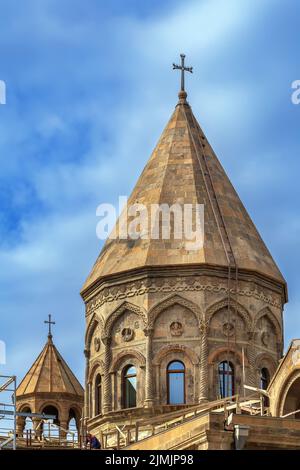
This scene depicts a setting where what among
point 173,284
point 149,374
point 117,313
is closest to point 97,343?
point 117,313

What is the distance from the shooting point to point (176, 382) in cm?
5503

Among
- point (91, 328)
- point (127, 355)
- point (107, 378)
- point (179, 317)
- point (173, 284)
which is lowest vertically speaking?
point (107, 378)

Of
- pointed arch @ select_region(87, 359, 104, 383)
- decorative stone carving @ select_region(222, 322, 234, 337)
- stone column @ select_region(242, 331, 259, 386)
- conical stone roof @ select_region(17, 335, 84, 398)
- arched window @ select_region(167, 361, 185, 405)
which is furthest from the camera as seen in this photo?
conical stone roof @ select_region(17, 335, 84, 398)

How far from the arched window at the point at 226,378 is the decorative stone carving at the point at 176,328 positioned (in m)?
1.80

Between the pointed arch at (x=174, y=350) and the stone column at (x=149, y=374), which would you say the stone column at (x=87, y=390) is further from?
the pointed arch at (x=174, y=350)

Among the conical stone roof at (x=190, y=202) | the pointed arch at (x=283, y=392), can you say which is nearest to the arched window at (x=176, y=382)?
the conical stone roof at (x=190, y=202)

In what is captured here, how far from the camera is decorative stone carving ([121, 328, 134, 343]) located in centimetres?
5606

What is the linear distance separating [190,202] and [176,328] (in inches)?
194

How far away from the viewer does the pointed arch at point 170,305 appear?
55.4 m

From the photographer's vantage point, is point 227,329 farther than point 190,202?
No

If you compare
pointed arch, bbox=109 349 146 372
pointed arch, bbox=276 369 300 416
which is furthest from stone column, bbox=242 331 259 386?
pointed arch, bbox=276 369 300 416

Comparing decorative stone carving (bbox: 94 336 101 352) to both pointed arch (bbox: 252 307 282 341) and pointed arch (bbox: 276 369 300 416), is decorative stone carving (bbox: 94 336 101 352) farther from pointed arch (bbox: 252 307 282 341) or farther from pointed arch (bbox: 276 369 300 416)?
pointed arch (bbox: 276 369 300 416)

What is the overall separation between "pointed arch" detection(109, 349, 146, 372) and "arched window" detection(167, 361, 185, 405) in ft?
3.15

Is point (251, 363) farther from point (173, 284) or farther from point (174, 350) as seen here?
point (173, 284)
